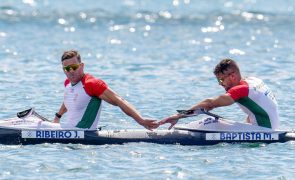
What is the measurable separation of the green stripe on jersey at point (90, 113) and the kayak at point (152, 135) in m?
0.11

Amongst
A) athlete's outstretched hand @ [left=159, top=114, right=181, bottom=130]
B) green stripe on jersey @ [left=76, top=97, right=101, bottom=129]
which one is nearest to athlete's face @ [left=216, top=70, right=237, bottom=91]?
athlete's outstretched hand @ [left=159, top=114, right=181, bottom=130]

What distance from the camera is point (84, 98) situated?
16.0 meters

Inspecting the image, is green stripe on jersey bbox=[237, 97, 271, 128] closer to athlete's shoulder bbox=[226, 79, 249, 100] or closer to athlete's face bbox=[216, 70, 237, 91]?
athlete's shoulder bbox=[226, 79, 249, 100]

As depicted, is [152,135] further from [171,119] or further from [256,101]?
[256,101]

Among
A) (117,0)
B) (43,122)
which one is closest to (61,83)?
(43,122)

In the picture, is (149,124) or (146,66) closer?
(149,124)

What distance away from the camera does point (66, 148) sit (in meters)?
15.9

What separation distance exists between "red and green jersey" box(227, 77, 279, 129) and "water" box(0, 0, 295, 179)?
1.49ft

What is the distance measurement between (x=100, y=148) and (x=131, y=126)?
2.66 metres

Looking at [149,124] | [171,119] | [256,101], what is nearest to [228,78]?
[256,101]

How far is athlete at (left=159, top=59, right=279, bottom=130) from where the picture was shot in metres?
15.9

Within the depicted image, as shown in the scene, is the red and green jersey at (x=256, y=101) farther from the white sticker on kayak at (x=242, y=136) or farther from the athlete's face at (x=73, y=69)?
the athlete's face at (x=73, y=69)

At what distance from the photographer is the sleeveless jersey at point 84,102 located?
52.2 ft

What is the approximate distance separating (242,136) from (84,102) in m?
2.61
